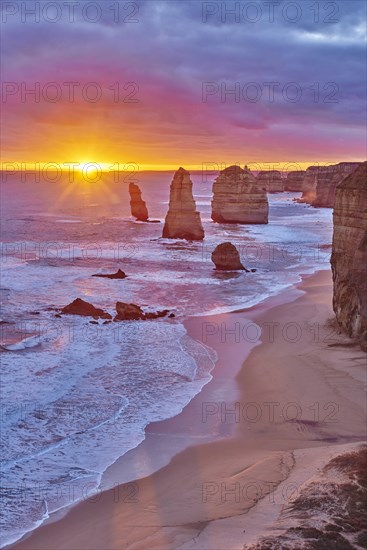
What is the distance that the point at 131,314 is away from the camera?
2850cm

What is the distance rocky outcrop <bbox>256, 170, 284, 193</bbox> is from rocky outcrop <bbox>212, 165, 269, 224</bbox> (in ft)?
303

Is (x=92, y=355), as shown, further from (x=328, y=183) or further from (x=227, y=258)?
(x=328, y=183)

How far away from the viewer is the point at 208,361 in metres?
21.4

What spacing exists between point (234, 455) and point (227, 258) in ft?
101

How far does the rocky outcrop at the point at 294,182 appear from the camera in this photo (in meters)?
185

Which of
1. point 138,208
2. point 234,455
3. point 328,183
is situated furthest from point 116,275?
point 328,183

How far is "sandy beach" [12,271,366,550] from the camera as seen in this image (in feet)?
33.2

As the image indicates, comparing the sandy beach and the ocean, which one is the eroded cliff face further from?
the sandy beach

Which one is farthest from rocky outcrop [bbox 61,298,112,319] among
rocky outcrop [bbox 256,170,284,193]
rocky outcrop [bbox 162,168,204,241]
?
rocky outcrop [bbox 256,170,284,193]

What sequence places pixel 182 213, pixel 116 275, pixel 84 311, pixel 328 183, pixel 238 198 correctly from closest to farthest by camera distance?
pixel 84 311, pixel 116 275, pixel 182 213, pixel 238 198, pixel 328 183

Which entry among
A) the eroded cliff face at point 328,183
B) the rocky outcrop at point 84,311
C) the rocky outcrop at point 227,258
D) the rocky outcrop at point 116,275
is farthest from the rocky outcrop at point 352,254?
the eroded cliff face at point 328,183

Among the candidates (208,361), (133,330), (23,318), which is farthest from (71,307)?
(208,361)

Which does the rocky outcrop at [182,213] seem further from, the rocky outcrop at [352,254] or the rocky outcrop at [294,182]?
the rocky outcrop at [294,182]

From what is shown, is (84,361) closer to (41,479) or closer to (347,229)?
(41,479)
